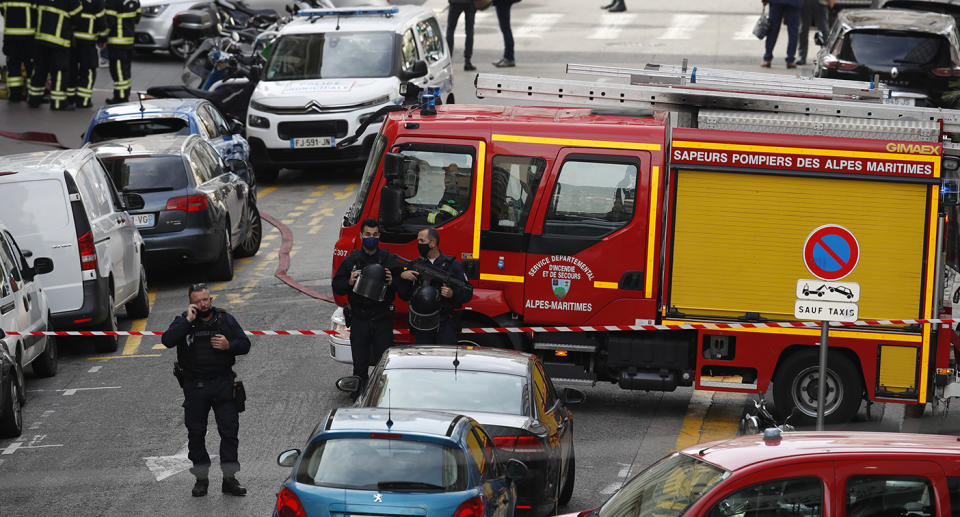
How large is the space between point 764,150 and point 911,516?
6.16 m

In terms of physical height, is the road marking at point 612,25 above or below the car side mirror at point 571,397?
above

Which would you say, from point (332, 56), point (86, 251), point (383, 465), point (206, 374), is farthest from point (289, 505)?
point (332, 56)

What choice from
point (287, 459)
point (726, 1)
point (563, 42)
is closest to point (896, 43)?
point (563, 42)

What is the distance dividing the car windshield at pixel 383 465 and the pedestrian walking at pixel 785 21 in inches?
896

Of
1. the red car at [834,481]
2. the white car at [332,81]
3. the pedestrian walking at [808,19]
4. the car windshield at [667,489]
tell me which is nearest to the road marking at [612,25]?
the pedestrian walking at [808,19]

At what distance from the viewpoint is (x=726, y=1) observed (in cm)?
4125

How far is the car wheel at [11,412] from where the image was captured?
12.2m

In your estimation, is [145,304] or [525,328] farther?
[145,304]

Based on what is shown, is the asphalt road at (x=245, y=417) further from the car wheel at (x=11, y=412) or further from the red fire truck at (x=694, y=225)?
the red fire truck at (x=694, y=225)

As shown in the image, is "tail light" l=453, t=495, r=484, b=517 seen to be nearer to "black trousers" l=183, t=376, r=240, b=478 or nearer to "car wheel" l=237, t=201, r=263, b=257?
A: "black trousers" l=183, t=376, r=240, b=478

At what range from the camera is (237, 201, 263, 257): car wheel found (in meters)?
19.5

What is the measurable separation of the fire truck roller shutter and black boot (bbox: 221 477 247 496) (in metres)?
3.98

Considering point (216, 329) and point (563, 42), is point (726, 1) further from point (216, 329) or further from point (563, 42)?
point (216, 329)

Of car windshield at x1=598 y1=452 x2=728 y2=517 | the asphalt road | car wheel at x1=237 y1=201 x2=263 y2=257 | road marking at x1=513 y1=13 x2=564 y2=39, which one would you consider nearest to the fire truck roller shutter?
the asphalt road
